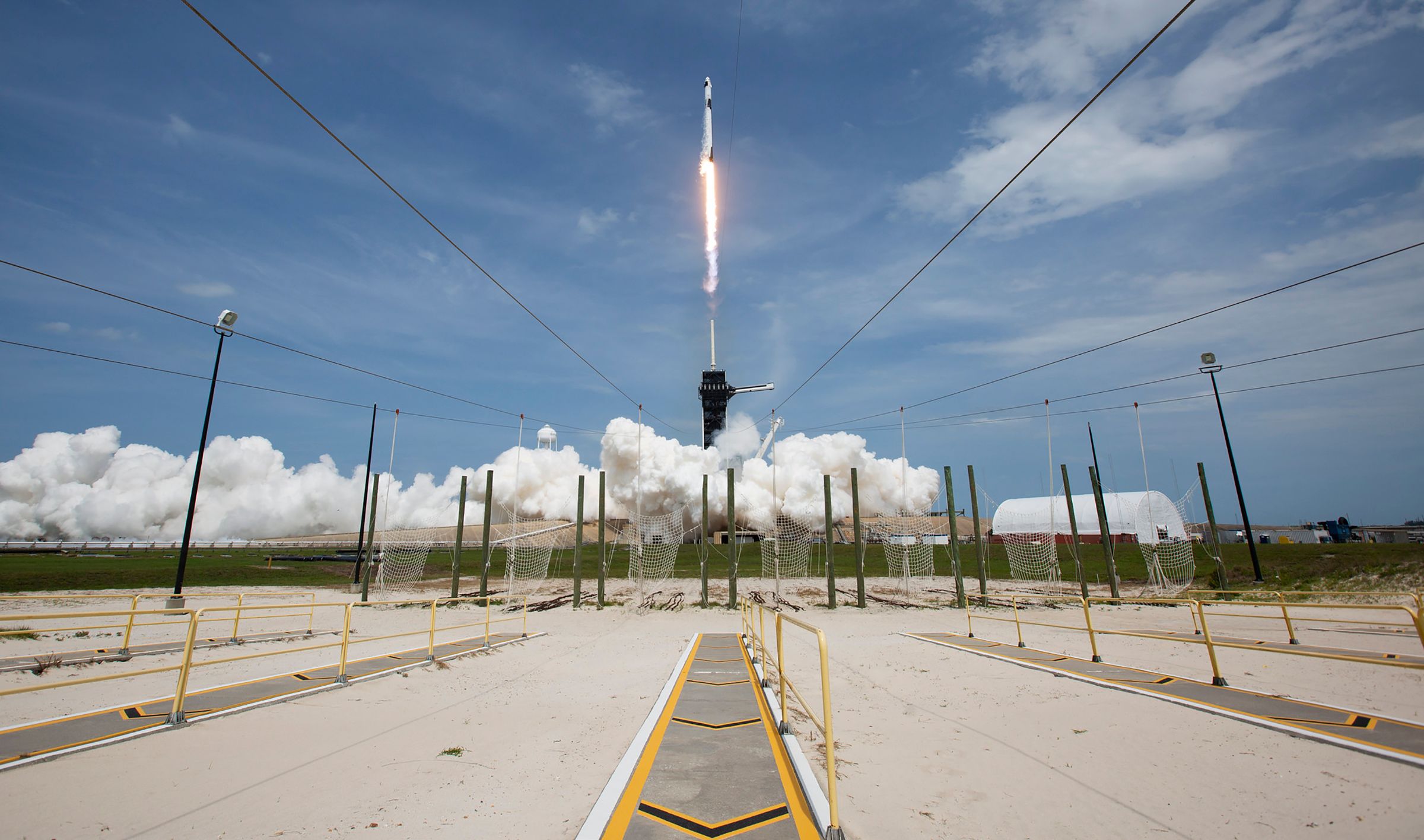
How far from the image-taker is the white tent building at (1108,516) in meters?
62.3

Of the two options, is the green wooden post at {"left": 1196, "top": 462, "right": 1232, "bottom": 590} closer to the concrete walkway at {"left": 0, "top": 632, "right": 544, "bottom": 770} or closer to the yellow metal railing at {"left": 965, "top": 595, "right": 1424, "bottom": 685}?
the yellow metal railing at {"left": 965, "top": 595, "right": 1424, "bottom": 685}

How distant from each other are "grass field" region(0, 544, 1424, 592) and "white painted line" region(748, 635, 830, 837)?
69.2ft

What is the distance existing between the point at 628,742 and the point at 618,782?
153 centimetres

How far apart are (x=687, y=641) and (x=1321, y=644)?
1400 centimetres

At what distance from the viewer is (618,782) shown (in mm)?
5285

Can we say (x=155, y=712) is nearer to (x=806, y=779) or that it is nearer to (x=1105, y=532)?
(x=806, y=779)

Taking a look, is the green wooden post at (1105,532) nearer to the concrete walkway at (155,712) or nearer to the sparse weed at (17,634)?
the concrete walkway at (155,712)

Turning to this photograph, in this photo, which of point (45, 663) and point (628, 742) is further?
point (45, 663)

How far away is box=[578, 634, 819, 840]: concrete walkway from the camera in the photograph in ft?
14.2

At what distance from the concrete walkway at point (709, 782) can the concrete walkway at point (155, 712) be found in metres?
5.48

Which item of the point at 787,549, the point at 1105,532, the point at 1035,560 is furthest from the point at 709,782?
the point at 1035,560

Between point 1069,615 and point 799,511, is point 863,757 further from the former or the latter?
point 799,511

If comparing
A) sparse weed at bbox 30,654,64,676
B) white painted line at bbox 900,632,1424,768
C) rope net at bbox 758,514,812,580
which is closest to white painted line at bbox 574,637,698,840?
white painted line at bbox 900,632,1424,768

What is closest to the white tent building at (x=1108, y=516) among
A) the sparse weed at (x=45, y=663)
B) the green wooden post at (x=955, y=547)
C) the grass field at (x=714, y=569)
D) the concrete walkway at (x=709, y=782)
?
the grass field at (x=714, y=569)
